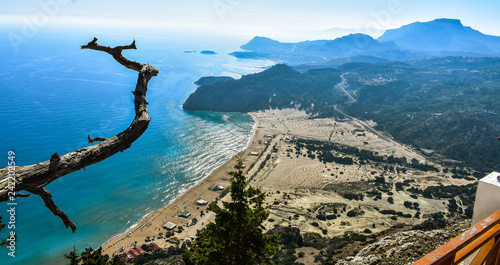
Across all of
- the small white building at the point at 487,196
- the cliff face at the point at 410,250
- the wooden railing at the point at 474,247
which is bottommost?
the cliff face at the point at 410,250

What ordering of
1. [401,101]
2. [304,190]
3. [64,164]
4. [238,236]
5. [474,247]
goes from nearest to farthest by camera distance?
[474,247] < [64,164] < [238,236] < [304,190] < [401,101]

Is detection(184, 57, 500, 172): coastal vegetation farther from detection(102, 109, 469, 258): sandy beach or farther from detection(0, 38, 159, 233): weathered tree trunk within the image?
detection(0, 38, 159, 233): weathered tree trunk

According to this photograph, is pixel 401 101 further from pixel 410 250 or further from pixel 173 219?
pixel 410 250

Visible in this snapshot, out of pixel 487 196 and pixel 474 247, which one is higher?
pixel 474 247

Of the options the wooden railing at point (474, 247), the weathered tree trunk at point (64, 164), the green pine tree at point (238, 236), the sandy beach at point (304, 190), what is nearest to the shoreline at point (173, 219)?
the sandy beach at point (304, 190)

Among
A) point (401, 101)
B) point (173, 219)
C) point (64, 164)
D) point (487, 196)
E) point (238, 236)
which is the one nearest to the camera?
point (64, 164)

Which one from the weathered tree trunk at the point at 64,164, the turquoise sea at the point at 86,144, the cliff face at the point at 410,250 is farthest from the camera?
the turquoise sea at the point at 86,144

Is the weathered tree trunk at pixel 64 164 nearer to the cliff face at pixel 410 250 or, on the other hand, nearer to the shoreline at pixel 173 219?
the cliff face at pixel 410 250

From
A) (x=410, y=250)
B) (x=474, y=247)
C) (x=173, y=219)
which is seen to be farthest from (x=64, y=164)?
(x=173, y=219)
